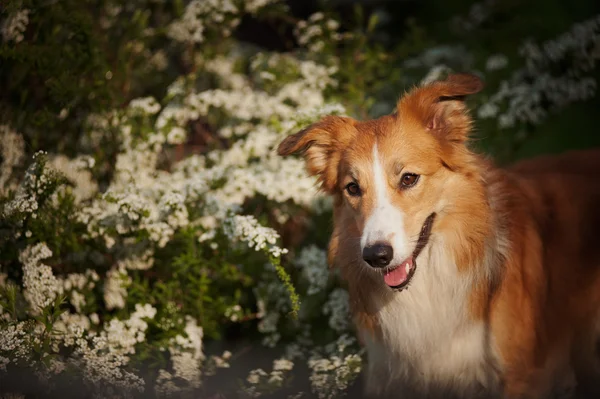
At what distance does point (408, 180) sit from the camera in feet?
10.1

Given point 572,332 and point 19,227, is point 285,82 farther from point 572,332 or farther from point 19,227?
point 572,332

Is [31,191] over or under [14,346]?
over

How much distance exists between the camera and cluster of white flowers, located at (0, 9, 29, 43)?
372 centimetres

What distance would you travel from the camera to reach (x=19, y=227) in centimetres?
368

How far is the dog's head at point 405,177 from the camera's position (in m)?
2.99

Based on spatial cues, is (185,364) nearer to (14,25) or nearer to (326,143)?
(326,143)

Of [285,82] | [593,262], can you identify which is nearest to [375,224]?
[593,262]

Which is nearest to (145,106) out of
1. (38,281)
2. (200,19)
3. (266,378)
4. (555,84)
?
(200,19)

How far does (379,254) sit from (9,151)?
2.39m

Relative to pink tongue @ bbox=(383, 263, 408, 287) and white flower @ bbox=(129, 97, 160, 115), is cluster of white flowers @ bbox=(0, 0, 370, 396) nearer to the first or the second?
white flower @ bbox=(129, 97, 160, 115)

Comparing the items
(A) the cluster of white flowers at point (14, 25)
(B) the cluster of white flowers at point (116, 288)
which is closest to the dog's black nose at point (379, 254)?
(B) the cluster of white flowers at point (116, 288)

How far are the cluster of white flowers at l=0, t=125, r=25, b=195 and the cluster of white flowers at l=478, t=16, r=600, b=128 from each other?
3079mm

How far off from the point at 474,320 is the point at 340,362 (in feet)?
3.01

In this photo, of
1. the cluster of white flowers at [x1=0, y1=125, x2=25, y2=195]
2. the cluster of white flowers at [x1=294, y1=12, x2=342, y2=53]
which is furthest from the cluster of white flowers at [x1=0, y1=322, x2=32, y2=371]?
the cluster of white flowers at [x1=294, y1=12, x2=342, y2=53]
